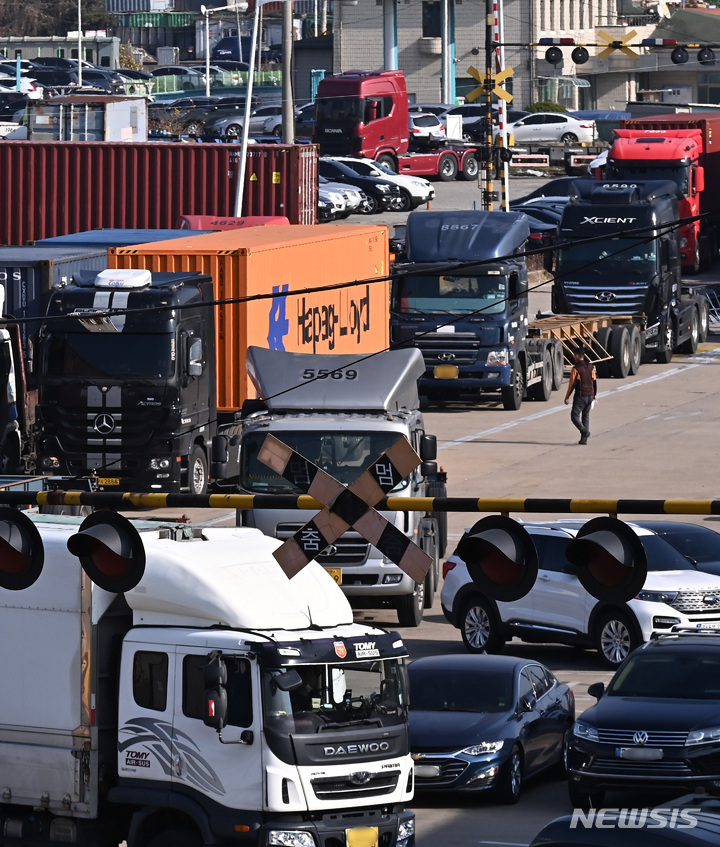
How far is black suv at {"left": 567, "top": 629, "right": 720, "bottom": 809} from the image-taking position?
A: 13.8m

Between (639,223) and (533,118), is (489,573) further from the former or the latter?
(533,118)

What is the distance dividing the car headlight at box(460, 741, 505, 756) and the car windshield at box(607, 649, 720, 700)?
3.51 feet

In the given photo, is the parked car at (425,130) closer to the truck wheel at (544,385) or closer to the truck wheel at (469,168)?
the truck wheel at (469,168)

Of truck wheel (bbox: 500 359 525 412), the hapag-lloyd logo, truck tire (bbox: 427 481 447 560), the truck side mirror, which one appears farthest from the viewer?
truck wheel (bbox: 500 359 525 412)

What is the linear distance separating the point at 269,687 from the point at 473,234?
2285 centimetres

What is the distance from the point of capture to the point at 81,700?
12.1 meters

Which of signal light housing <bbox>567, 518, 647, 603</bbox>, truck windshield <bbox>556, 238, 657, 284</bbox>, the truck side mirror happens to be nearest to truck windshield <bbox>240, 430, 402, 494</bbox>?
the truck side mirror

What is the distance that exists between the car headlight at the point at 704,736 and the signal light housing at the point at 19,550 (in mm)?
5558

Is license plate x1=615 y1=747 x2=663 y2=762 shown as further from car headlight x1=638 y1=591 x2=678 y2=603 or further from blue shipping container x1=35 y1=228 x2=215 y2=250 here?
blue shipping container x1=35 y1=228 x2=215 y2=250

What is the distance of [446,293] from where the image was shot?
3341 centimetres

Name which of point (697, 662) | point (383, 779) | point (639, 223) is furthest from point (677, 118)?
point (383, 779)

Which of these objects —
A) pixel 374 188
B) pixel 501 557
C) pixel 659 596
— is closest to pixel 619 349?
pixel 659 596

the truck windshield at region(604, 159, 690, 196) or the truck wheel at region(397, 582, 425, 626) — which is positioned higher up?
the truck windshield at region(604, 159, 690, 196)

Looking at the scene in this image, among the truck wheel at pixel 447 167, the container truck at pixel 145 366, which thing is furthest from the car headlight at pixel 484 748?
the truck wheel at pixel 447 167
